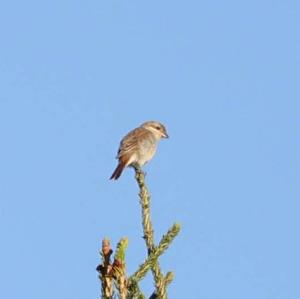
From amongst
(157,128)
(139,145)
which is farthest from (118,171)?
(157,128)

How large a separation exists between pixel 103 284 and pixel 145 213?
1.13 m

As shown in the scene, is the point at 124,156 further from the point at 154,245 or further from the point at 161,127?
the point at 154,245

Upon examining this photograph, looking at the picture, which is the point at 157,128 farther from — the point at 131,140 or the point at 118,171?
the point at 118,171

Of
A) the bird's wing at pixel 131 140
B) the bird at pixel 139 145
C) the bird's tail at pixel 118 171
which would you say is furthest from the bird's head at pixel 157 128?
the bird's tail at pixel 118 171

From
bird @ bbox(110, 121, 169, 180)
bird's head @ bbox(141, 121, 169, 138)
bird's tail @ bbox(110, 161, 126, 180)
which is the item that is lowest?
bird's tail @ bbox(110, 161, 126, 180)

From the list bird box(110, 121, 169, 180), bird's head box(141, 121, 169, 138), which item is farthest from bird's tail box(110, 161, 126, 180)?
bird's head box(141, 121, 169, 138)

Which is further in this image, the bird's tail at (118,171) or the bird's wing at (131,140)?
the bird's wing at (131,140)

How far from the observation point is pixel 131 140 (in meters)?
12.4

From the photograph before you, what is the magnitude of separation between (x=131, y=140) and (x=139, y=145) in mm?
296

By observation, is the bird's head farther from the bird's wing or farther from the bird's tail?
the bird's tail

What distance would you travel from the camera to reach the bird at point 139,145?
11.5 m

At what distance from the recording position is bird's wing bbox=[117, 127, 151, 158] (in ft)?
39.0

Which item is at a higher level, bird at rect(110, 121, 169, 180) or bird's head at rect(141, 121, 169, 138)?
bird's head at rect(141, 121, 169, 138)

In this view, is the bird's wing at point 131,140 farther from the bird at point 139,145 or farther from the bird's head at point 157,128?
the bird's head at point 157,128
